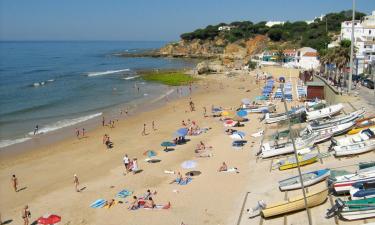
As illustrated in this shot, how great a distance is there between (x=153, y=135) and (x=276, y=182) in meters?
14.3

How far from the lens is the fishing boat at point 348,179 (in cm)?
1582

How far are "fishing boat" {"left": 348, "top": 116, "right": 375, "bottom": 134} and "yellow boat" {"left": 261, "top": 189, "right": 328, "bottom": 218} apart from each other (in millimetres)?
9277

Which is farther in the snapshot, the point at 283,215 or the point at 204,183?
the point at 204,183

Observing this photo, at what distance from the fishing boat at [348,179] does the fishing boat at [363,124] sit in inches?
296

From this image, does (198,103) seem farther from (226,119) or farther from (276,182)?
(276,182)

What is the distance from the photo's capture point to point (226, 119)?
34.0 meters

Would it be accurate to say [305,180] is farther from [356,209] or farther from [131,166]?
[131,166]

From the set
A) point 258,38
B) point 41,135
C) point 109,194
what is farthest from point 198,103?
point 258,38

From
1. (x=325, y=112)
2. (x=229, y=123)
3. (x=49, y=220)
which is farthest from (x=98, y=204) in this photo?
(x=325, y=112)

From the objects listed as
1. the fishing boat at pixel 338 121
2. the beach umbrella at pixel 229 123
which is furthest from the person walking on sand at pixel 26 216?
the beach umbrella at pixel 229 123

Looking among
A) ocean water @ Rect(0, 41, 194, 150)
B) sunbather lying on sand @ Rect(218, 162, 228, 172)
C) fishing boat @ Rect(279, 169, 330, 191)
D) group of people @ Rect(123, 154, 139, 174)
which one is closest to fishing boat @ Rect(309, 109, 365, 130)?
sunbather lying on sand @ Rect(218, 162, 228, 172)

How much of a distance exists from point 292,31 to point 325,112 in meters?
83.8

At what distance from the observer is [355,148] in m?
20.2

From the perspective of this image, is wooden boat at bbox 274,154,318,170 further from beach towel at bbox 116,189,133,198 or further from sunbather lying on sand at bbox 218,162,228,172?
beach towel at bbox 116,189,133,198
